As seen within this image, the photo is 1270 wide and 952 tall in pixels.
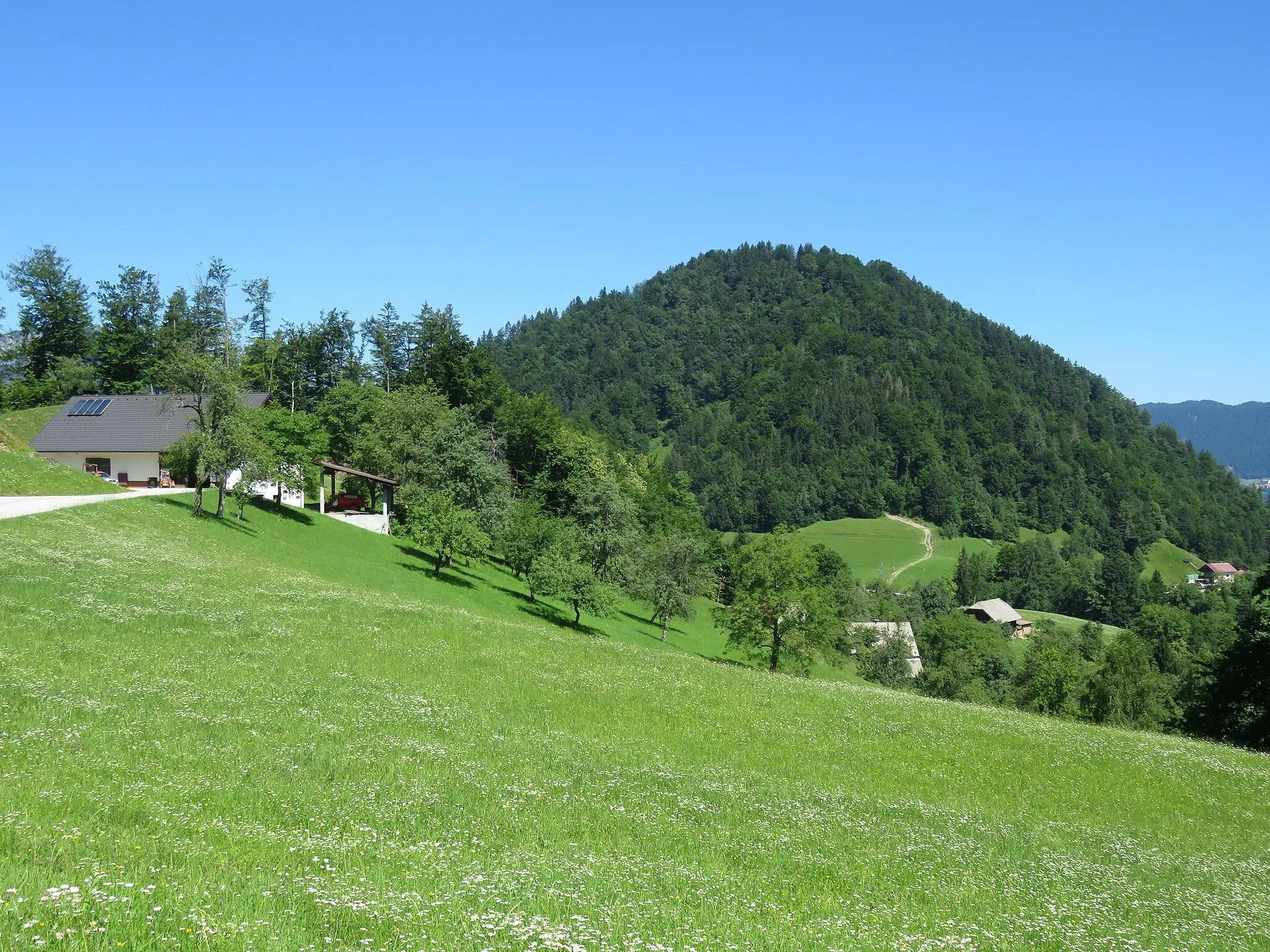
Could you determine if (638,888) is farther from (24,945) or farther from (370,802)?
(24,945)

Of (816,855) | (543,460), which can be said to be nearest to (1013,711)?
(816,855)

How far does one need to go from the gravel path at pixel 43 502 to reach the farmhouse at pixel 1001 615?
6272 inches

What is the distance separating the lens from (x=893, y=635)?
130m

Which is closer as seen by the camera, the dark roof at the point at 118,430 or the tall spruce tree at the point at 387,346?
the dark roof at the point at 118,430

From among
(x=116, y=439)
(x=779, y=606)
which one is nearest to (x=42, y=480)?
(x=116, y=439)

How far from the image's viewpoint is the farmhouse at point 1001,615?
180075mm

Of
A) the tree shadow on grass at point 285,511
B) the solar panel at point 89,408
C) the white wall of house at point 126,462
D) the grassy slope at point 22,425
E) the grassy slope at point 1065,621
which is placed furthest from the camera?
the grassy slope at point 1065,621

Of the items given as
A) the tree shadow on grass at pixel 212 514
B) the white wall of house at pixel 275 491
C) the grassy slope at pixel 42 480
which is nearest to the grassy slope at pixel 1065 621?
the white wall of house at pixel 275 491

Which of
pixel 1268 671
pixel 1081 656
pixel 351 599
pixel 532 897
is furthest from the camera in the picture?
pixel 1081 656

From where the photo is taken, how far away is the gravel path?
144 feet

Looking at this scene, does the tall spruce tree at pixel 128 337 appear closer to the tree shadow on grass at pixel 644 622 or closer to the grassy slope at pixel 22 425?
the grassy slope at pixel 22 425

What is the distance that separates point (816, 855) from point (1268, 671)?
42967mm

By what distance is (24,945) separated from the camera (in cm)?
738

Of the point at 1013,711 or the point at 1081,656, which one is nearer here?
the point at 1013,711
